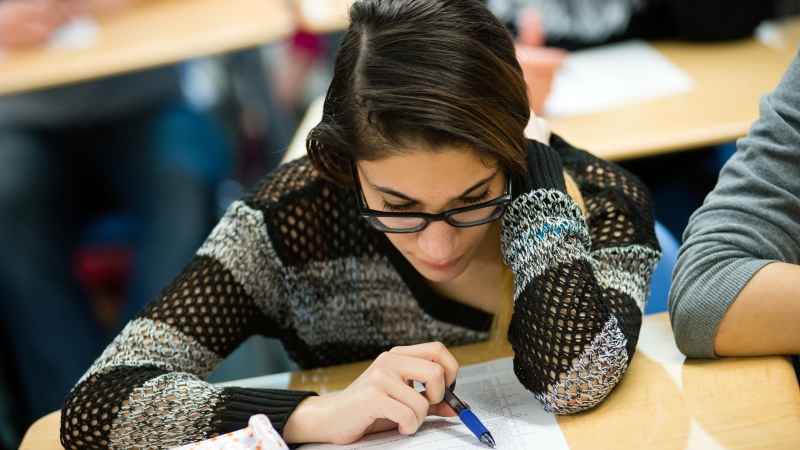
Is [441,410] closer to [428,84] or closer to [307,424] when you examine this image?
[307,424]

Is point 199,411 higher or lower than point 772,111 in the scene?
lower

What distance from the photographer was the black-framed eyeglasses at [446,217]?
1.05m

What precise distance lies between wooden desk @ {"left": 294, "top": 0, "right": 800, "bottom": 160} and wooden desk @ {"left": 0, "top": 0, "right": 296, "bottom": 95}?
60 cm

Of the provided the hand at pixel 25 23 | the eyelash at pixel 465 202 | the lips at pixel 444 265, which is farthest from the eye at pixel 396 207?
the hand at pixel 25 23

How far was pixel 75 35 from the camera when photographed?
2.59 metres

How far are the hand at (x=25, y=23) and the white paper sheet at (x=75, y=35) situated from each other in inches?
1.5

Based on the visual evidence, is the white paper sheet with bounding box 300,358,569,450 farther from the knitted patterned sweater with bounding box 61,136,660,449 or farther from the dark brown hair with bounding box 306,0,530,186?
the dark brown hair with bounding box 306,0,530,186

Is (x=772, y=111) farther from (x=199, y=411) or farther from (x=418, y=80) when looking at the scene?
(x=199, y=411)

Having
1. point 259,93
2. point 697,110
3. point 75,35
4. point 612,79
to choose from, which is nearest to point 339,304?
point 697,110

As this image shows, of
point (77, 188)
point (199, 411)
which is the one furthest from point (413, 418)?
point (77, 188)

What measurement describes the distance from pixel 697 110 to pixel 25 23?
209 cm

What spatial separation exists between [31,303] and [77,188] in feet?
1.26

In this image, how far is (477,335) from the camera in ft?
4.29

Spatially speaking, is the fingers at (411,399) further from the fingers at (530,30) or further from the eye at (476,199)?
the fingers at (530,30)
